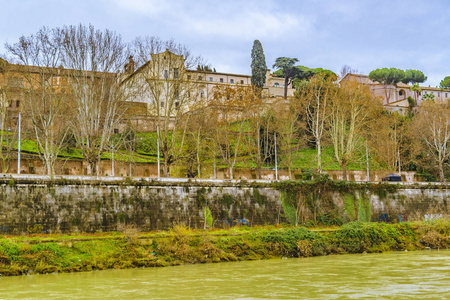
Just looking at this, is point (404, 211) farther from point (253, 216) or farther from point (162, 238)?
point (162, 238)

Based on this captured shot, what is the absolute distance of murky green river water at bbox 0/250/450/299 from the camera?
1672 cm

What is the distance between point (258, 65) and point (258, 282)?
7598 cm

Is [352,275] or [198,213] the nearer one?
[352,275]

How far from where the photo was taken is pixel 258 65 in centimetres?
9219

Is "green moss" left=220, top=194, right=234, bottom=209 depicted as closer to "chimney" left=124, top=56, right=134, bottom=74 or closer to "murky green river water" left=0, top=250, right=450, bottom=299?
"murky green river water" left=0, top=250, right=450, bottom=299

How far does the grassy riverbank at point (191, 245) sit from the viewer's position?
2252 cm

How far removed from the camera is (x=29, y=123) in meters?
48.1

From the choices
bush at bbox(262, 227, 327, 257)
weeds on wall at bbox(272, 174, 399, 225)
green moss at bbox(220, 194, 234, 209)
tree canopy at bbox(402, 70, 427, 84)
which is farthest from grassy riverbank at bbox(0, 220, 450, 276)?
tree canopy at bbox(402, 70, 427, 84)

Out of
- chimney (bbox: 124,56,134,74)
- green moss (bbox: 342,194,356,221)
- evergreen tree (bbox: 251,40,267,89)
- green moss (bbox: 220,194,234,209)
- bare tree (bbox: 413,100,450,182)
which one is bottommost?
green moss (bbox: 342,194,356,221)

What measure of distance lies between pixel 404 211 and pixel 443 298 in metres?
26.4

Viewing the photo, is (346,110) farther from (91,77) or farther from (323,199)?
(91,77)

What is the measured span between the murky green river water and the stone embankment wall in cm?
636

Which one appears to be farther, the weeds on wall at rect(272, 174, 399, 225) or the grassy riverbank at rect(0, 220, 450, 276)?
the weeds on wall at rect(272, 174, 399, 225)

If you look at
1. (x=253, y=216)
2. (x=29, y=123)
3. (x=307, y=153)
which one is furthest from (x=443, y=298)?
(x=307, y=153)
